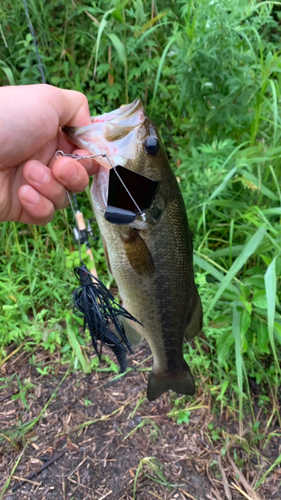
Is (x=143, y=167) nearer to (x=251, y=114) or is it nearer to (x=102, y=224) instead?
(x=102, y=224)

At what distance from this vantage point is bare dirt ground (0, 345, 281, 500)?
1.69 meters

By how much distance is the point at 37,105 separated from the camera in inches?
44.7

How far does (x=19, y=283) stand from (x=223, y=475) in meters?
1.85

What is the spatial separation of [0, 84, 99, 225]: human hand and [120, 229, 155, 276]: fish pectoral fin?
0.27 m

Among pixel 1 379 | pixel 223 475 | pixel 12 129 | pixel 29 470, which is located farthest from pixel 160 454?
pixel 12 129

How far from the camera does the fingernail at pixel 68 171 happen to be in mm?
1075

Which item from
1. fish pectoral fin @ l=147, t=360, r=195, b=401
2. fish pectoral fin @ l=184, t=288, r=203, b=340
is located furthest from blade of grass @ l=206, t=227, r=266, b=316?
fish pectoral fin @ l=147, t=360, r=195, b=401

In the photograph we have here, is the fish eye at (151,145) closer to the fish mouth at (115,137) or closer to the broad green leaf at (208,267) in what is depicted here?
the fish mouth at (115,137)

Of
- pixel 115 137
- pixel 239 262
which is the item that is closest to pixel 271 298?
pixel 239 262

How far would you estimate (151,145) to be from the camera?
1023 millimetres

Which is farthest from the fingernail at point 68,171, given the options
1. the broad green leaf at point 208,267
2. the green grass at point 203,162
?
the broad green leaf at point 208,267

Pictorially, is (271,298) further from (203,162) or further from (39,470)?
(39,470)

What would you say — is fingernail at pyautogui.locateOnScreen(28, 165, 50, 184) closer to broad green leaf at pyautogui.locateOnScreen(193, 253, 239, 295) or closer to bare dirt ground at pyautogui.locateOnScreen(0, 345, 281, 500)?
broad green leaf at pyautogui.locateOnScreen(193, 253, 239, 295)

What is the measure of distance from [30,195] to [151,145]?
20.5 inches
